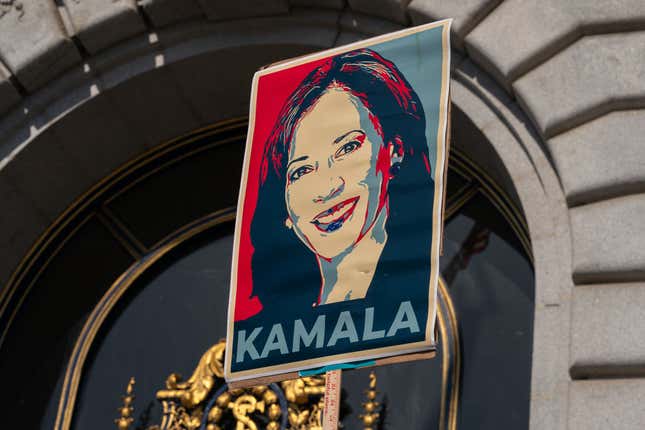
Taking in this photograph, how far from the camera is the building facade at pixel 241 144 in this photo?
8.41 m

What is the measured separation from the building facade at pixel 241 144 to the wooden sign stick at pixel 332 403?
136 cm

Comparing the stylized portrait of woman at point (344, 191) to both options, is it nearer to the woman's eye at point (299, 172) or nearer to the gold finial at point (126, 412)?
the woman's eye at point (299, 172)

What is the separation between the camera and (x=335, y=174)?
9.30 metres

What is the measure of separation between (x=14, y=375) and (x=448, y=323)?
14.2 ft

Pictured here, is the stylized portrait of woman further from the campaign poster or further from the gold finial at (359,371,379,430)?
the gold finial at (359,371,379,430)

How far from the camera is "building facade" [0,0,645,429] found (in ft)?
27.6

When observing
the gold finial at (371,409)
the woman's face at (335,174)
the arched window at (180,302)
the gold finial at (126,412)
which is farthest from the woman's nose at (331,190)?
the gold finial at (126,412)

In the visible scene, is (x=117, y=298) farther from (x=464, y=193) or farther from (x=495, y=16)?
(x=495, y=16)

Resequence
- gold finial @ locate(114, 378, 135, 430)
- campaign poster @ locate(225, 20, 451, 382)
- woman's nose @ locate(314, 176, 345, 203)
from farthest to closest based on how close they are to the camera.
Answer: gold finial @ locate(114, 378, 135, 430) < woman's nose @ locate(314, 176, 345, 203) < campaign poster @ locate(225, 20, 451, 382)

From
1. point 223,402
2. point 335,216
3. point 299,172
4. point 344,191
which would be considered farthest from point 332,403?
point 223,402

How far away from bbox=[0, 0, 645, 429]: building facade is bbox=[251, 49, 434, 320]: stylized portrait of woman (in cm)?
90

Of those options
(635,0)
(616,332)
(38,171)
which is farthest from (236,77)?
(616,332)

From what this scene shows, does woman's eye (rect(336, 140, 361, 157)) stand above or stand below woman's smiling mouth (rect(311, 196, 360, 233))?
above

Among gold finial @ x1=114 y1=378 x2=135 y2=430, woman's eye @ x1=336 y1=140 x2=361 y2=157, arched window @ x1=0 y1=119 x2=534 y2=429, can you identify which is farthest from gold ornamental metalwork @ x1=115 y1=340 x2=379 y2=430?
woman's eye @ x1=336 y1=140 x2=361 y2=157
